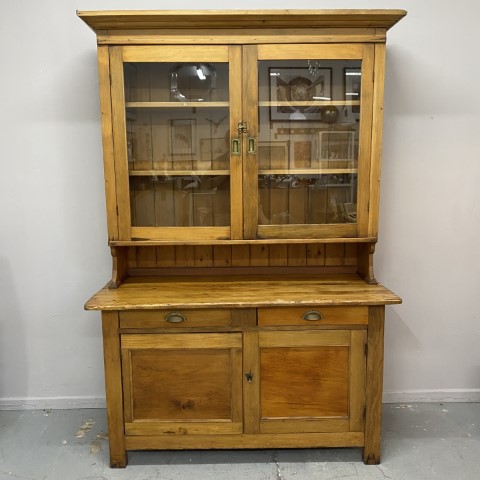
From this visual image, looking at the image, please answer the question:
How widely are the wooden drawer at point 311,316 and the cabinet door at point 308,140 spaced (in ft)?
1.11

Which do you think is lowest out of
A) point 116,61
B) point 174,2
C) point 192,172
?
point 192,172

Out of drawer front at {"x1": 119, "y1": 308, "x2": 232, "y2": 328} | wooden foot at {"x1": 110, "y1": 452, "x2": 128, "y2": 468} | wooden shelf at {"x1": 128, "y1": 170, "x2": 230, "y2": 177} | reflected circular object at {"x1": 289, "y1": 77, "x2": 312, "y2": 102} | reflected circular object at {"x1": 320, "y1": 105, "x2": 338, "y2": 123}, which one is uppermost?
reflected circular object at {"x1": 289, "y1": 77, "x2": 312, "y2": 102}

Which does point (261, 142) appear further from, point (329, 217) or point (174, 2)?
point (174, 2)

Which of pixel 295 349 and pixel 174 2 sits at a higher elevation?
pixel 174 2

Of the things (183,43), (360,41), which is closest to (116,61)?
(183,43)

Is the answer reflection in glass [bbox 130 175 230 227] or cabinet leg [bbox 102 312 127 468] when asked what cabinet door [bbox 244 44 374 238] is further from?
cabinet leg [bbox 102 312 127 468]

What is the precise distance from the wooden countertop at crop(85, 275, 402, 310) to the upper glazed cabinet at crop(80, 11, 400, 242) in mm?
A: 238

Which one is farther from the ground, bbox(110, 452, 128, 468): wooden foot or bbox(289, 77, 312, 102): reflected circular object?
bbox(289, 77, 312, 102): reflected circular object

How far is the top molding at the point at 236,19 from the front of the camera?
1.78m

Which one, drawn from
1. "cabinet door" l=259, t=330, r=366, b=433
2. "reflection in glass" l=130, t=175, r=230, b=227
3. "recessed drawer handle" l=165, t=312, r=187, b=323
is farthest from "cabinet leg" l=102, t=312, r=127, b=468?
"cabinet door" l=259, t=330, r=366, b=433

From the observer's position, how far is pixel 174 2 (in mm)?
2184

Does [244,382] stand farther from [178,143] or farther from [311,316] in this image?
[178,143]

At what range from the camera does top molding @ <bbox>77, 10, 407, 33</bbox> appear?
178cm

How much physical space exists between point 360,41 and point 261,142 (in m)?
0.58
